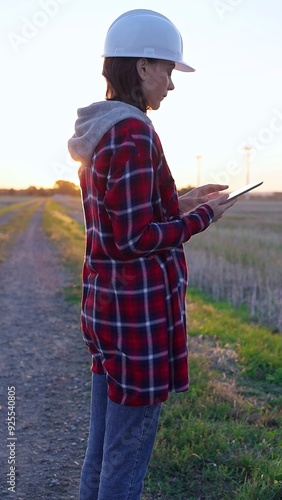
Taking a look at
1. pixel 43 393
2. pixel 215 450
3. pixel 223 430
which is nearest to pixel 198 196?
pixel 215 450

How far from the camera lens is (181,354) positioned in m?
1.86

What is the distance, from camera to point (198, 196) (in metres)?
2.16

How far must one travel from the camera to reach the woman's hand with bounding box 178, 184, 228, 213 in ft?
6.87

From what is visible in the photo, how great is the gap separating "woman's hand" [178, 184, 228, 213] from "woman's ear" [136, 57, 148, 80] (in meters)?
0.50

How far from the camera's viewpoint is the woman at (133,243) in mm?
1684

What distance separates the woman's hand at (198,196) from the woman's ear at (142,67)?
50 cm

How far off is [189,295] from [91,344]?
6970 millimetres

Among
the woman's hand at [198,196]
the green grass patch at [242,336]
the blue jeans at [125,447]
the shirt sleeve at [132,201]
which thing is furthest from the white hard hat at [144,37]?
the green grass patch at [242,336]

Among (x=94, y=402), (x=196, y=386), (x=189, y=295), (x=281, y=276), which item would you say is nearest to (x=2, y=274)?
(x=189, y=295)

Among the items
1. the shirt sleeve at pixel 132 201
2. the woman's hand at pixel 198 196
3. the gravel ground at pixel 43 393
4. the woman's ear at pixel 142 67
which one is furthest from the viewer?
the gravel ground at pixel 43 393

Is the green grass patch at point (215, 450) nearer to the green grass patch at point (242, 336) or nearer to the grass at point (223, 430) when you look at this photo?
the grass at point (223, 430)

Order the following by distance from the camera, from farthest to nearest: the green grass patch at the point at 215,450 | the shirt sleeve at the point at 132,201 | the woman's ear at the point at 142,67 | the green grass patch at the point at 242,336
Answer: the green grass patch at the point at 242,336 < the green grass patch at the point at 215,450 < the woman's ear at the point at 142,67 < the shirt sleeve at the point at 132,201

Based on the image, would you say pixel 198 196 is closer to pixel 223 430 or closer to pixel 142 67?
pixel 142 67

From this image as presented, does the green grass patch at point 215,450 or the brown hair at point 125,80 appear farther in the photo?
the green grass patch at point 215,450
